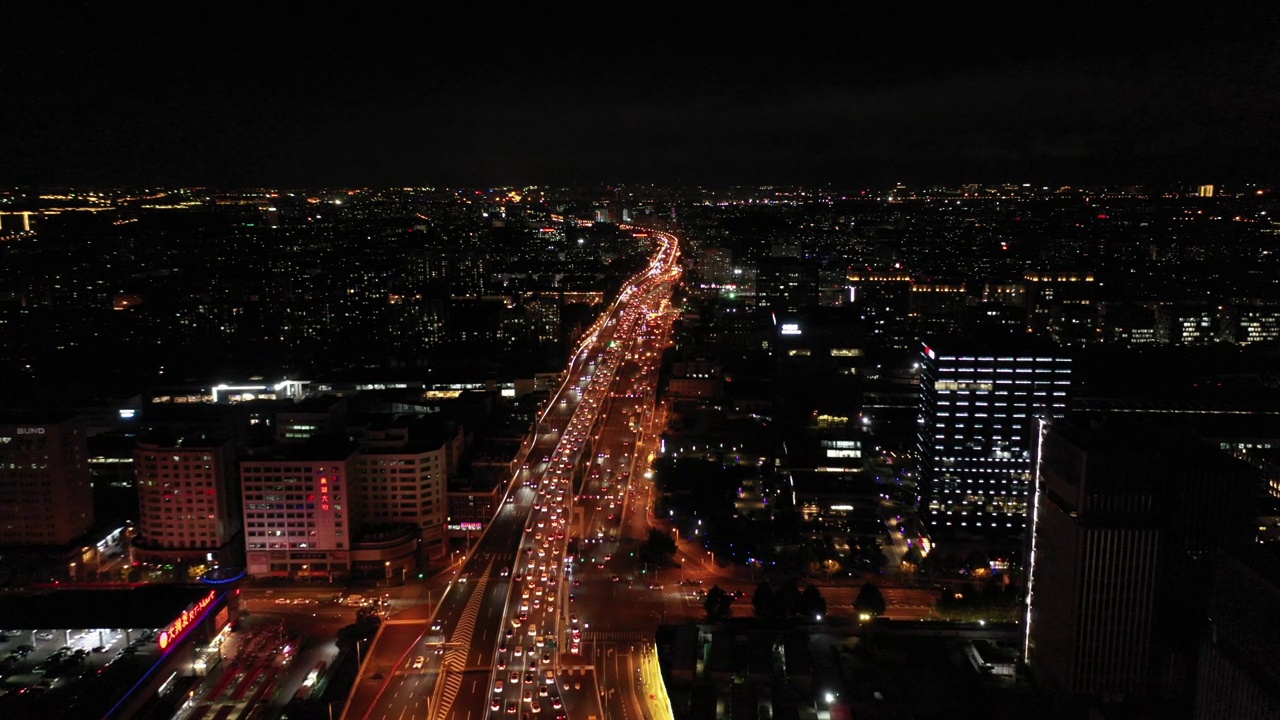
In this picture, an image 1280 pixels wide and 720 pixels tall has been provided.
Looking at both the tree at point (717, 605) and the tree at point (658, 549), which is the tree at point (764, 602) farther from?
the tree at point (658, 549)

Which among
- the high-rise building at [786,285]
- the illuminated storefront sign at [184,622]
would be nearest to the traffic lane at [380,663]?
the illuminated storefront sign at [184,622]

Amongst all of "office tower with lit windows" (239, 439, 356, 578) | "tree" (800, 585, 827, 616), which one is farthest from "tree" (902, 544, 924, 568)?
"office tower with lit windows" (239, 439, 356, 578)

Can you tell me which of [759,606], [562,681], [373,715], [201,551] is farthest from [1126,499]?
[201,551]

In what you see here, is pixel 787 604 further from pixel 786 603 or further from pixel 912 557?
pixel 912 557

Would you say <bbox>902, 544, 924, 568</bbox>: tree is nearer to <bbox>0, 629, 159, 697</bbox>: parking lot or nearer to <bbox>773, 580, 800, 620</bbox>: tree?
<bbox>773, 580, 800, 620</bbox>: tree

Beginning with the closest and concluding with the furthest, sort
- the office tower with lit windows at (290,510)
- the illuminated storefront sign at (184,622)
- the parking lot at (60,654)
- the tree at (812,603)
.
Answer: the parking lot at (60,654) → the illuminated storefront sign at (184,622) → the tree at (812,603) → the office tower with lit windows at (290,510)

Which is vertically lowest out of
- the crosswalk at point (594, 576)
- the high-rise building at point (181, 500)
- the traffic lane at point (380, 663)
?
the traffic lane at point (380, 663)
